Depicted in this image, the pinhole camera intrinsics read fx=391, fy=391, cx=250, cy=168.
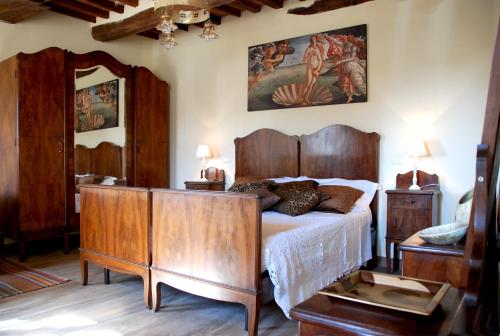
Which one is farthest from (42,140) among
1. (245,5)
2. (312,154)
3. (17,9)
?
(312,154)

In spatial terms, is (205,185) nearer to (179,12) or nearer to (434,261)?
(179,12)

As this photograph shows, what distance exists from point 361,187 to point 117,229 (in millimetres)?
2436

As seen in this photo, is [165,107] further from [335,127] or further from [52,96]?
[335,127]

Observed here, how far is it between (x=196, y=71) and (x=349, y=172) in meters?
2.77

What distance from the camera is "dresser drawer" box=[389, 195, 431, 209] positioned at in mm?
3518

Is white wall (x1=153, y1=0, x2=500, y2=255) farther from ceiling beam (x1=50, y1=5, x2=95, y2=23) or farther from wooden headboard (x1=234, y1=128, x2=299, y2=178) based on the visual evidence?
ceiling beam (x1=50, y1=5, x2=95, y2=23)

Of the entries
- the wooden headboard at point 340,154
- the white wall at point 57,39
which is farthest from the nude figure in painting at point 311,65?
the white wall at point 57,39

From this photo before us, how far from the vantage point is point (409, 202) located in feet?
11.8

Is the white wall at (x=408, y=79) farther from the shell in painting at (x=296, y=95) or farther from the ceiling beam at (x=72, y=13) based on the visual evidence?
the ceiling beam at (x=72, y=13)

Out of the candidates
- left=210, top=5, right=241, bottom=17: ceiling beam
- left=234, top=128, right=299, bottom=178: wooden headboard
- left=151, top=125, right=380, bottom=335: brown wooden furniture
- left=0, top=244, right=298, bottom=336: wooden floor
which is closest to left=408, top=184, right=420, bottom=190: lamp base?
left=234, top=128, right=299, bottom=178: wooden headboard

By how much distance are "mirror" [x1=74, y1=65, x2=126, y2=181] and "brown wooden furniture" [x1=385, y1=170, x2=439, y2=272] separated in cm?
346

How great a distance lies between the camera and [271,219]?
3180 mm

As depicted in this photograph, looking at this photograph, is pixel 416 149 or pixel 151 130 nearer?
pixel 416 149

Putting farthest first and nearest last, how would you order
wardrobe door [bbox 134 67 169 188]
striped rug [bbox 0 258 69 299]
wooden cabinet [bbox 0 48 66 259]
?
wardrobe door [bbox 134 67 169 188] < wooden cabinet [bbox 0 48 66 259] < striped rug [bbox 0 258 69 299]
